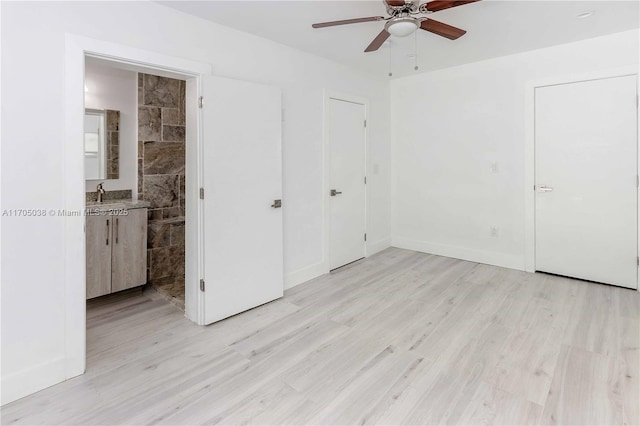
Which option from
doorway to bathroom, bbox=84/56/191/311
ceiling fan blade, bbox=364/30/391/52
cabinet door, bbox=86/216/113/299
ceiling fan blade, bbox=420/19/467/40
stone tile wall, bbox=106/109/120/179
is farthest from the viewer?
stone tile wall, bbox=106/109/120/179

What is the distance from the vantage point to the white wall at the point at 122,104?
3.54 metres

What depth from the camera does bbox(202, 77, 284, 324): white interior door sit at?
2.70 metres

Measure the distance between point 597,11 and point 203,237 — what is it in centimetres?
366

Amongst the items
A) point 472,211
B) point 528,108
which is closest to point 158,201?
point 472,211

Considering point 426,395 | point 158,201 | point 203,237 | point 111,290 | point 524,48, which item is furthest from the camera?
point 158,201

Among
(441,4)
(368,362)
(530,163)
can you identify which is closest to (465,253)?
(530,163)

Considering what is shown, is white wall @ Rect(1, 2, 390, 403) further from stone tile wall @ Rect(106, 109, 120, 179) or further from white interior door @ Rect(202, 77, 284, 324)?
stone tile wall @ Rect(106, 109, 120, 179)

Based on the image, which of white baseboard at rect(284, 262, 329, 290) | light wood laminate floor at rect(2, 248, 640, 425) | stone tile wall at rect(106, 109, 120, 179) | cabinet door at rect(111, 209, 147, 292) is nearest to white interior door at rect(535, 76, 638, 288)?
light wood laminate floor at rect(2, 248, 640, 425)

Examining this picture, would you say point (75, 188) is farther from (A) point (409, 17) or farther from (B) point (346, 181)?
(B) point (346, 181)

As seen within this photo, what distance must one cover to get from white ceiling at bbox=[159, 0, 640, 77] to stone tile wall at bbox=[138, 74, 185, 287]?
158 cm

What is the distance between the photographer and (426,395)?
1.90 metres

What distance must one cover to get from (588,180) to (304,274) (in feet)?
10.3

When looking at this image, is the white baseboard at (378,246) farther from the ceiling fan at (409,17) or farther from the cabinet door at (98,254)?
the cabinet door at (98,254)

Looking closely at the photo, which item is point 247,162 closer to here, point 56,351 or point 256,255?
point 256,255
